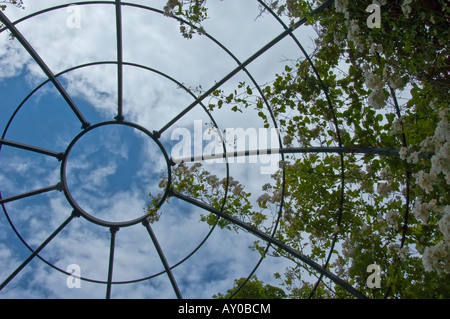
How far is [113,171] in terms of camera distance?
548 inches

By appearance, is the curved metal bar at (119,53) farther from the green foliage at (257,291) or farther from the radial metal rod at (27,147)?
the green foliage at (257,291)

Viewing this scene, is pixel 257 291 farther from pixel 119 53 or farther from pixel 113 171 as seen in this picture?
pixel 113 171

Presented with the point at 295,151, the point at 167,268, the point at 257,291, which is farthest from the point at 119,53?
the point at 257,291

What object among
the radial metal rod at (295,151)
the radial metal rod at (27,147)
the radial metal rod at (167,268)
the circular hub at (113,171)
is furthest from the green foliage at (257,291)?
the radial metal rod at (27,147)

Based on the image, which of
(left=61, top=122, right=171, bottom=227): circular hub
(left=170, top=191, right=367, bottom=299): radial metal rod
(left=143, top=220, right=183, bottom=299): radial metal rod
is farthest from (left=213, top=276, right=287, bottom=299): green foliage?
(left=61, top=122, right=171, bottom=227): circular hub

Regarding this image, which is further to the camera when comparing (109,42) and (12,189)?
(12,189)

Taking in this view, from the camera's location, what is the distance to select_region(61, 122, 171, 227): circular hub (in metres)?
12.6

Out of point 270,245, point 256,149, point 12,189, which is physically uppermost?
point 12,189

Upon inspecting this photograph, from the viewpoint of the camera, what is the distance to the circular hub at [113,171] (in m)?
12.6

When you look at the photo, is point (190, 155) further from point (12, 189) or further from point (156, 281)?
point (12, 189)
